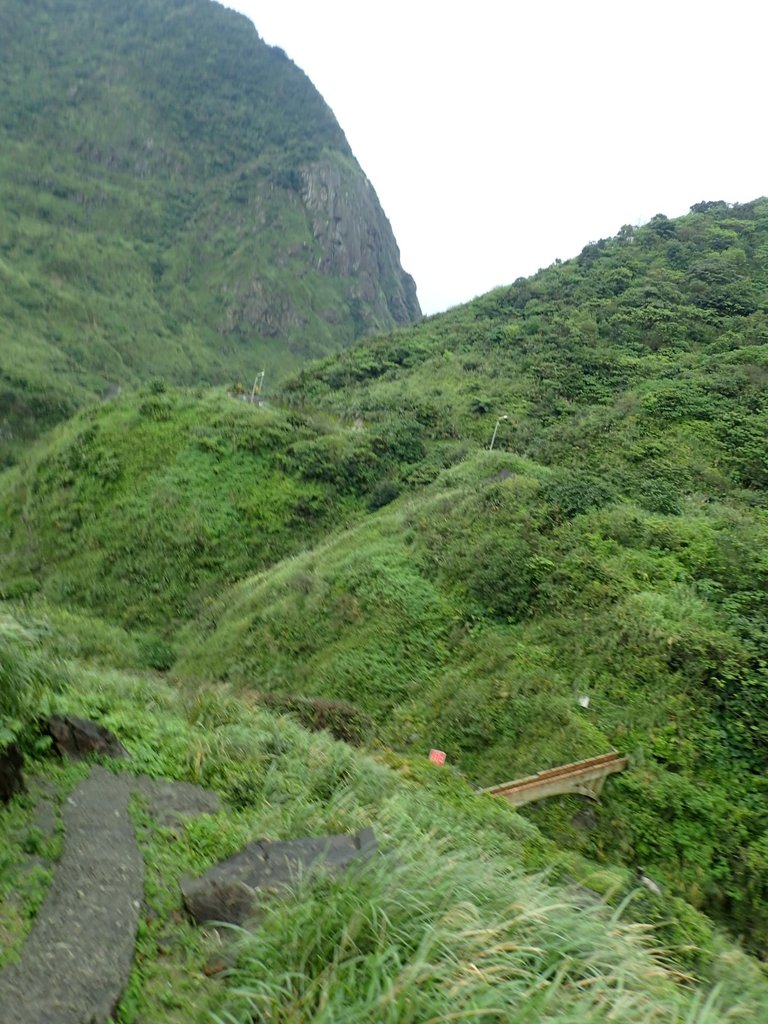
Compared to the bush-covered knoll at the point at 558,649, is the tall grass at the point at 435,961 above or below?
above

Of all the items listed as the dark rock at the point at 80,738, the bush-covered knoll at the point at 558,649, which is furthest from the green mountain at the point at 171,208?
the dark rock at the point at 80,738

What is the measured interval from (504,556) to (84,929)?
12679 mm

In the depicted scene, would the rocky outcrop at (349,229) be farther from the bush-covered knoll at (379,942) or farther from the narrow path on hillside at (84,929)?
the narrow path on hillside at (84,929)

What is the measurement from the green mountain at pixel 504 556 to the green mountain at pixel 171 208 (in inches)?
1877

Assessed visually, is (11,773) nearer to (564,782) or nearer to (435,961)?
(435,961)

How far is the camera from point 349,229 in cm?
13525

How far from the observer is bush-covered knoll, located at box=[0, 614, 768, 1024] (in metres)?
2.32

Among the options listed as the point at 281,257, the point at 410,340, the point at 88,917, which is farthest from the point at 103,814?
the point at 281,257

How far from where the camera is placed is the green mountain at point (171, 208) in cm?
9006

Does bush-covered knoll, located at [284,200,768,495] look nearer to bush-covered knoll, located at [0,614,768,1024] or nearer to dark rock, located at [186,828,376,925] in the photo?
bush-covered knoll, located at [0,614,768,1024]

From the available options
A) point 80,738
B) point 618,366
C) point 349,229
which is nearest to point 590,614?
point 80,738

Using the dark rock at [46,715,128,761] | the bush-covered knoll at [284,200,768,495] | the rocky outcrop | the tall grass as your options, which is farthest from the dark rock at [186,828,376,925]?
the rocky outcrop

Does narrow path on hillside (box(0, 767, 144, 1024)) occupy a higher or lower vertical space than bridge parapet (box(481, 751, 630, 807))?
higher

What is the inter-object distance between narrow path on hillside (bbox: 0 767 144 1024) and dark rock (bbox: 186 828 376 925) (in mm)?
346
